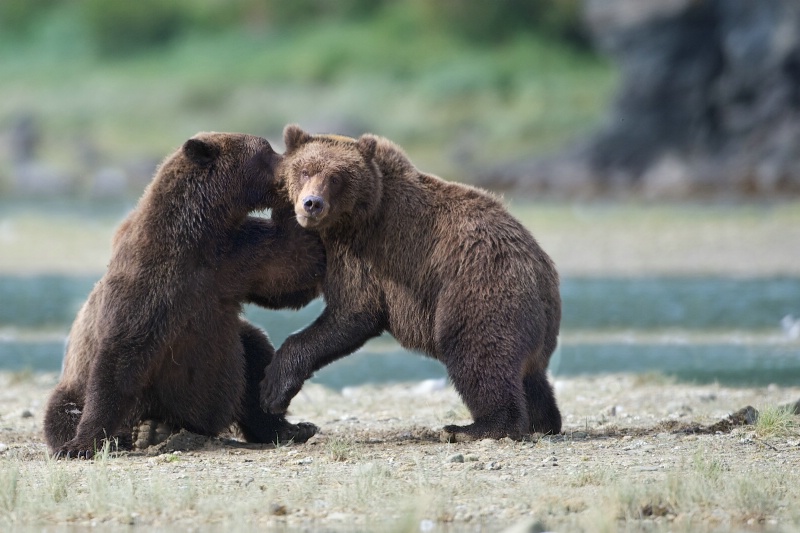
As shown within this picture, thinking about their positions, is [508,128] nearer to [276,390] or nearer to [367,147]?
[367,147]

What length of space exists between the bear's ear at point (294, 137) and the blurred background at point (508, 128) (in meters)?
4.91

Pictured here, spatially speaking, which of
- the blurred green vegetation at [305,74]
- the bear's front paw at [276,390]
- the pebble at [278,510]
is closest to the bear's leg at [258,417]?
the bear's front paw at [276,390]

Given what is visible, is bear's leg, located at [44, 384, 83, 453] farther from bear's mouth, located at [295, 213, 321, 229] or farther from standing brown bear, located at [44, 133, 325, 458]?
bear's mouth, located at [295, 213, 321, 229]

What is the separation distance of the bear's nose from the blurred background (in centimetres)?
533

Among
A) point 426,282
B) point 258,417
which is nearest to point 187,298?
point 258,417

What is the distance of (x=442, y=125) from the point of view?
141ft

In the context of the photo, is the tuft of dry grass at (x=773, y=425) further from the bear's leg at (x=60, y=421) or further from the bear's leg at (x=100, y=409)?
the bear's leg at (x=60, y=421)

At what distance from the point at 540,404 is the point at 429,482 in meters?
1.77

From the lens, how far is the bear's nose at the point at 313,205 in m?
8.19

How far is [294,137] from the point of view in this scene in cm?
880

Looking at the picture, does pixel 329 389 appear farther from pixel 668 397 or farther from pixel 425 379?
pixel 668 397

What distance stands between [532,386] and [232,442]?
1919 millimetres

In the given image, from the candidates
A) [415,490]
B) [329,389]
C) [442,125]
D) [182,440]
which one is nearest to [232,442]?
[182,440]

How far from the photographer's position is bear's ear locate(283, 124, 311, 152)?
880 cm
